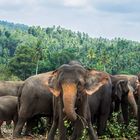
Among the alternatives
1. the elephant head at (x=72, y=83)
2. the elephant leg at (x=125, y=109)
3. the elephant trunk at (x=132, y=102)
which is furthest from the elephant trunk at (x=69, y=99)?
the elephant leg at (x=125, y=109)

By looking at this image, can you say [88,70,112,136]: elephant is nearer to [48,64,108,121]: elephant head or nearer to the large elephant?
the large elephant

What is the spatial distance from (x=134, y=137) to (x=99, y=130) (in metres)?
0.78

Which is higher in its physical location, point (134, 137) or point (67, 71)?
point (67, 71)

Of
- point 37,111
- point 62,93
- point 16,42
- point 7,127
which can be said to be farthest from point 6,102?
point 16,42

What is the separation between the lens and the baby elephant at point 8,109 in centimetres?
1133

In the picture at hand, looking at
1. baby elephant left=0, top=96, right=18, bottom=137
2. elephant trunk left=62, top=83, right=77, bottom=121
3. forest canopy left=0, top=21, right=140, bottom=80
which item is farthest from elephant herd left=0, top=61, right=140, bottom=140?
forest canopy left=0, top=21, right=140, bottom=80

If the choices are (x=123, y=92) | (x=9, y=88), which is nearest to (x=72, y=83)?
(x=123, y=92)

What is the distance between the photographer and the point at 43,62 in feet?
219

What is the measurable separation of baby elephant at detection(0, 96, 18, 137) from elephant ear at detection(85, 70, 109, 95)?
4203mm

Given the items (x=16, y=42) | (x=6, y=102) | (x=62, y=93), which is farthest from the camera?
(x=16, y=42)

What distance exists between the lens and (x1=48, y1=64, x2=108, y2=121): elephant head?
22.3 feet

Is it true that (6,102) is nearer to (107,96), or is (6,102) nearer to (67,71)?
(107,96)

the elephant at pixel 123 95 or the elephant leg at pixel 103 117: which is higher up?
the elephant at pixel 123 95

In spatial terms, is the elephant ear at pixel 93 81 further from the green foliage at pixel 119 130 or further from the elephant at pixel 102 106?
the green foliage at pixel 119 130
